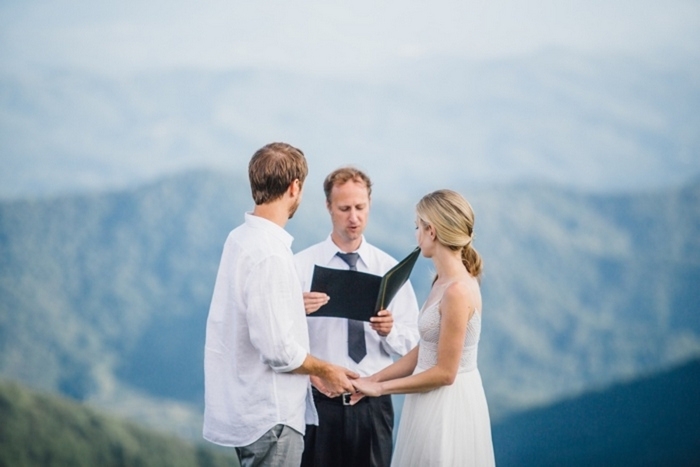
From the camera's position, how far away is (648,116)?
7.93 m

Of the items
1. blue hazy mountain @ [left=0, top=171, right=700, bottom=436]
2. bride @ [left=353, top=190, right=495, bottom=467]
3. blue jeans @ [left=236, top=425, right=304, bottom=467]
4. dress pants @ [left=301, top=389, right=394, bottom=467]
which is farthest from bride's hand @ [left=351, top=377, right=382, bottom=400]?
blue hazy mountain @ [left=0, top=171, right=700, bottom=436]

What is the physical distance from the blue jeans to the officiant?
50 cm

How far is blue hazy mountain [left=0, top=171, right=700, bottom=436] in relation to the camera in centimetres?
709

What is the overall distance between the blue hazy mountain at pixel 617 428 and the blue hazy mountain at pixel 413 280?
16cm

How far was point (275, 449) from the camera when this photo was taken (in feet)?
7.13

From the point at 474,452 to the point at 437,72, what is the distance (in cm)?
570

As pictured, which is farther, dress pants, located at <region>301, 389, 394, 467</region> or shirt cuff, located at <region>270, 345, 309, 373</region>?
dress pants, located at <region>301, 389, 394, 467</region>

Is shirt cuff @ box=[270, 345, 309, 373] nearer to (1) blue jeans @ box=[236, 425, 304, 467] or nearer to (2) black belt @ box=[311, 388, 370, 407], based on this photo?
(1) blue jeans @ box=[236, 425, 304, 467]

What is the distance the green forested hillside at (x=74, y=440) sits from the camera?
215 inches

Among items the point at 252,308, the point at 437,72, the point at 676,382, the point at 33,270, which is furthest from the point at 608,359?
the point at 252,308

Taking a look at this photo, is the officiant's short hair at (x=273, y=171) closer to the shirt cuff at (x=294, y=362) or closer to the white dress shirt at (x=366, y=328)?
the shirt cuff at (x=294, y=362)

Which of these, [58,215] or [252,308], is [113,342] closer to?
[58,215]

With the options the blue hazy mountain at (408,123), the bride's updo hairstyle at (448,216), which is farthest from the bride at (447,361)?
the blue hazy mountain at (408,123)

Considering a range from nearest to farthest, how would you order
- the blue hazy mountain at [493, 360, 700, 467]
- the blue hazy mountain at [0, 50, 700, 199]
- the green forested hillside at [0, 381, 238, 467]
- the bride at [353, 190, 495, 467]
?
1. the bride at [353, 190, 495, 467]
2. the green forested hillside at [0, 381, 238, 467]
3. the blue hazy mountain at [493, 360, 700, 467]
4. the blue hazy mountain at [0, 50, 700, 199]
